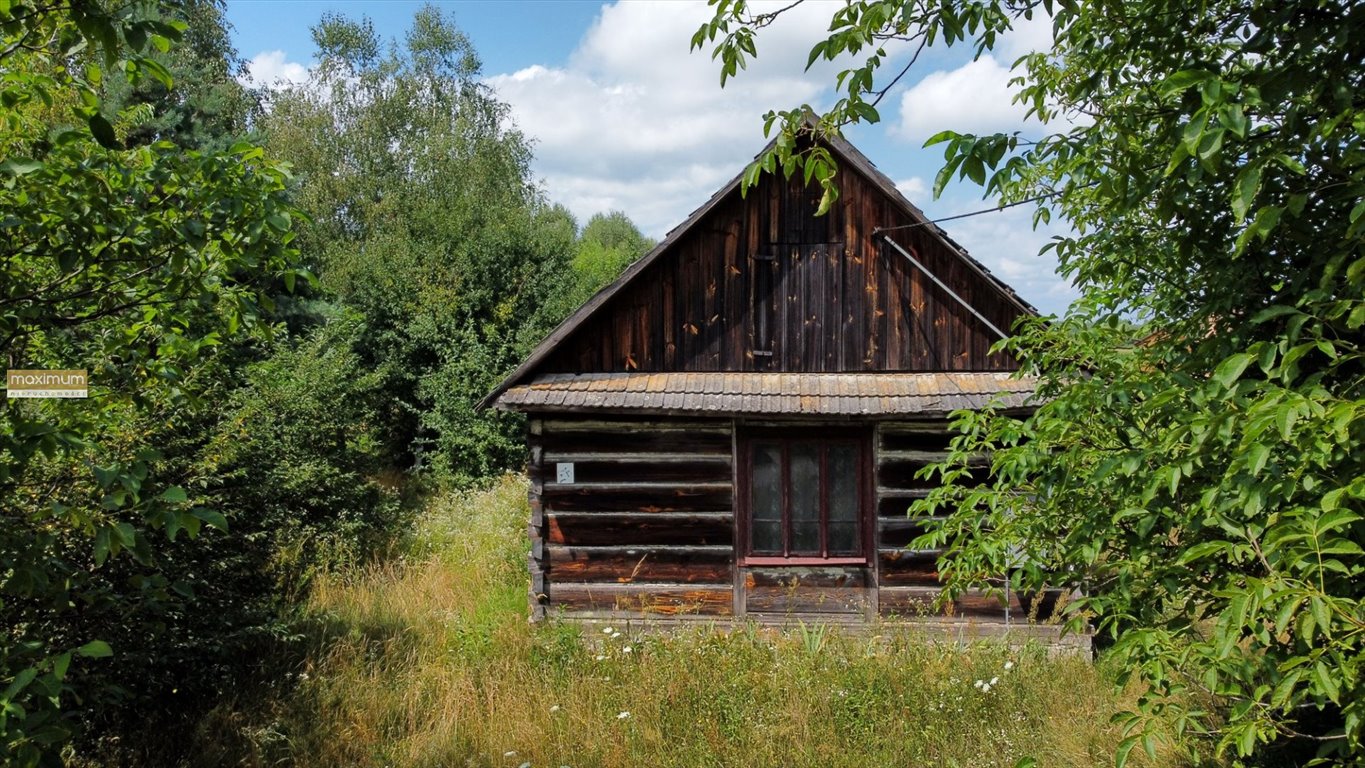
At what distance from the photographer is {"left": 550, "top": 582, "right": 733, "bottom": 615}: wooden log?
8.95 m

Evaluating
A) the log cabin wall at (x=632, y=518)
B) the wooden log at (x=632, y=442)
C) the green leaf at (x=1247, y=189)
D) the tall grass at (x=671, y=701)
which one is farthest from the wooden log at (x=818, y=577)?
the green leaf at (x=1247, y=189)

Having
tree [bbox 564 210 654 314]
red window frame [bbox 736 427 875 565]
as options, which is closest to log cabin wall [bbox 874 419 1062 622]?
red window frame [bbox 736 427 875 565]

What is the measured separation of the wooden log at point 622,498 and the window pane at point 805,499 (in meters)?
1.10

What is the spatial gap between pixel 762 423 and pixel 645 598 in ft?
7.49

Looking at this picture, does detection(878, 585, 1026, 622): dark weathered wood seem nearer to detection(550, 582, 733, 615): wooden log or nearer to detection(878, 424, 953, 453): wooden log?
detection(878, 424, 953, 453): wooden log

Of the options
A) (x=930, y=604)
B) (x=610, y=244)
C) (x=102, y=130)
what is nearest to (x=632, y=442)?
(x=930, y=604)

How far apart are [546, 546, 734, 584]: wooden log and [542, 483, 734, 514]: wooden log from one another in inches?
17.1

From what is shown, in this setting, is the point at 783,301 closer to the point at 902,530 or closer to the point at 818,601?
the point at 902,530

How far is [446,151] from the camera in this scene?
85.0 ft

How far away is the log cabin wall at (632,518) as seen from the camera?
9.00 metres

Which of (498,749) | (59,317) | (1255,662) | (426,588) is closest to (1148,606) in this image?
(1255,662)

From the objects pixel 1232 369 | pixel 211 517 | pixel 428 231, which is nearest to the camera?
pixel 1232 369

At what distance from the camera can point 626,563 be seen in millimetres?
9102

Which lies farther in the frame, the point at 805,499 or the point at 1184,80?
the point at 805,499
